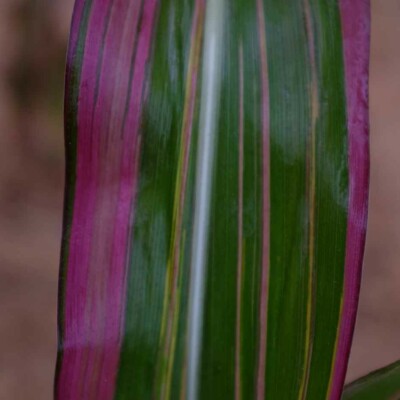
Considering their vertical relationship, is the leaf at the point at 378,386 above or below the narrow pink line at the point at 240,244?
below

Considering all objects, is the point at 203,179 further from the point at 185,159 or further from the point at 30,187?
the point at 30,187

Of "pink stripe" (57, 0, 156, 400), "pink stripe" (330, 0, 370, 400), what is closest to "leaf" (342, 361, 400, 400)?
"pink stripe" (330, 0, 370, 400)

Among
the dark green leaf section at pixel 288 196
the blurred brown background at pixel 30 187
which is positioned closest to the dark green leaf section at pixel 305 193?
the dark green leaf section at pixel 288 196

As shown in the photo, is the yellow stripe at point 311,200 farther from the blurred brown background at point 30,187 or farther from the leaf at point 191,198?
the blurred brown background at point 30,187

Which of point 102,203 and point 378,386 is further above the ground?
point 102,203

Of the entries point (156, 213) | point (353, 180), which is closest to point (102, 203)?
point (156, 213)
